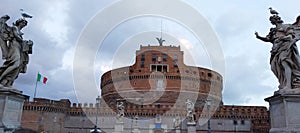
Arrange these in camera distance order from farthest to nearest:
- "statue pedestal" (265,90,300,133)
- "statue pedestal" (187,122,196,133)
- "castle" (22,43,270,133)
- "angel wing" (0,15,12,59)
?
"castle" (22,43,270,133) → "statue pedestal" (187,122,196,133) → "angel wing" (0,15,12,59) → "statue pedestal" (265,90,300,133)

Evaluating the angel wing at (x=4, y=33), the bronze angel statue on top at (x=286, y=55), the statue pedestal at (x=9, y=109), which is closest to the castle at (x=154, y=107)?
the bronze angel statue on top at (x=286, y=55)

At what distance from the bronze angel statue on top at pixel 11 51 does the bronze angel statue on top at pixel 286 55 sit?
5.43 m

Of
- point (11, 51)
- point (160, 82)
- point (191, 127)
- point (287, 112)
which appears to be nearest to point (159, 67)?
point (160, 82)

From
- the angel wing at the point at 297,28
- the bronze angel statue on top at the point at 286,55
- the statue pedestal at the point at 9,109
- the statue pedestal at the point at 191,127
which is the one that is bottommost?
the statue pedestal at the point at 191,127

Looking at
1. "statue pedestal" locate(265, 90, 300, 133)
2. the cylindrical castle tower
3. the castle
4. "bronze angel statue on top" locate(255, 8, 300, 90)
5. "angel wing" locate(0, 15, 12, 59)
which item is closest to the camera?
"statue pedestal" locate(265, 90, 300, 133)

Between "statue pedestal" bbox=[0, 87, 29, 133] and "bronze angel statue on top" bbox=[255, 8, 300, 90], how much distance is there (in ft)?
18.0

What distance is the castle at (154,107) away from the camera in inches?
1515

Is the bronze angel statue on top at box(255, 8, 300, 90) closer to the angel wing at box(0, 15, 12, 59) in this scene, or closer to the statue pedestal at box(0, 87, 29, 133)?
the statue pedestal at box(0, 87, 29, 133)

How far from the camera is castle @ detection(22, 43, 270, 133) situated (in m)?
38.5

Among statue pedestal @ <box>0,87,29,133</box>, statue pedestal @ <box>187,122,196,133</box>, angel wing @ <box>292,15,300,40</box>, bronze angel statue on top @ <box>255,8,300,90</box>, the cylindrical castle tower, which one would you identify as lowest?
statue pedestal @ <box>187,122,196,133</box>

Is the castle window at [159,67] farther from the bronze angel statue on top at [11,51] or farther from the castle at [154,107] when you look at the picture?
the bronze angel statue on top at [11,51]

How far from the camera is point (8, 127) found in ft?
17.0

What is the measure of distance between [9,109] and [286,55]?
5.79 metres

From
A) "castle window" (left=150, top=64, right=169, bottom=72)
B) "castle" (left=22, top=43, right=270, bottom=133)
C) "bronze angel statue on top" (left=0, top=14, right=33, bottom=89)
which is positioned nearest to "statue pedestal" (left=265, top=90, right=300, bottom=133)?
"bronze angel statue on top" (left=0, top=14, right=33, bottom=89)
